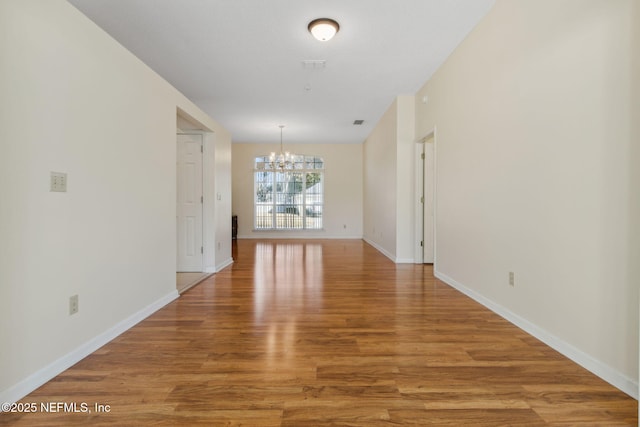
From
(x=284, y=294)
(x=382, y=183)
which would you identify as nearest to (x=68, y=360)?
(x=284, y=294)

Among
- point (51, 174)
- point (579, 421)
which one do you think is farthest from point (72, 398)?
point (579, 421)

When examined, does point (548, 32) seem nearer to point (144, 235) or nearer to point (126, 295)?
point (144, 235)

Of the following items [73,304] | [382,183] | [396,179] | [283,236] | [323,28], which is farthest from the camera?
[283,236]

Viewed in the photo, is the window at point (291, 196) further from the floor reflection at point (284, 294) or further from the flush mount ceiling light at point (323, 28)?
the flush mount ceiling light at point (323, 28)

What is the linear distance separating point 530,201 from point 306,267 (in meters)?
3.33

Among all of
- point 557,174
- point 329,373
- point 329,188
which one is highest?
point 329,188

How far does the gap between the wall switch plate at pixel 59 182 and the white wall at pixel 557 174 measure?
3091 millimetres

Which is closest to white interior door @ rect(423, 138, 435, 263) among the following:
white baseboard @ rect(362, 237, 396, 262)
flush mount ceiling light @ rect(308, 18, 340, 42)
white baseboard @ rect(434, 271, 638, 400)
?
white baseboard @ rect(362, 237, 396, 262)

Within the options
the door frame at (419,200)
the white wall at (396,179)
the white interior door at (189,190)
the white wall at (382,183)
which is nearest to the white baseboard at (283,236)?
the white wall at (382,183)

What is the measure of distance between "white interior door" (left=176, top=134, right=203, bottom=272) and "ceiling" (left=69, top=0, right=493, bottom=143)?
36.9 inches

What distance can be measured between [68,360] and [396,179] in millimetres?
4673

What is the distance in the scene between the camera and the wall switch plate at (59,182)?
1793mm

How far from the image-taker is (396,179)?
17.5ft

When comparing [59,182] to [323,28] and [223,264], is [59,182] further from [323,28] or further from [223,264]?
[223,264]
